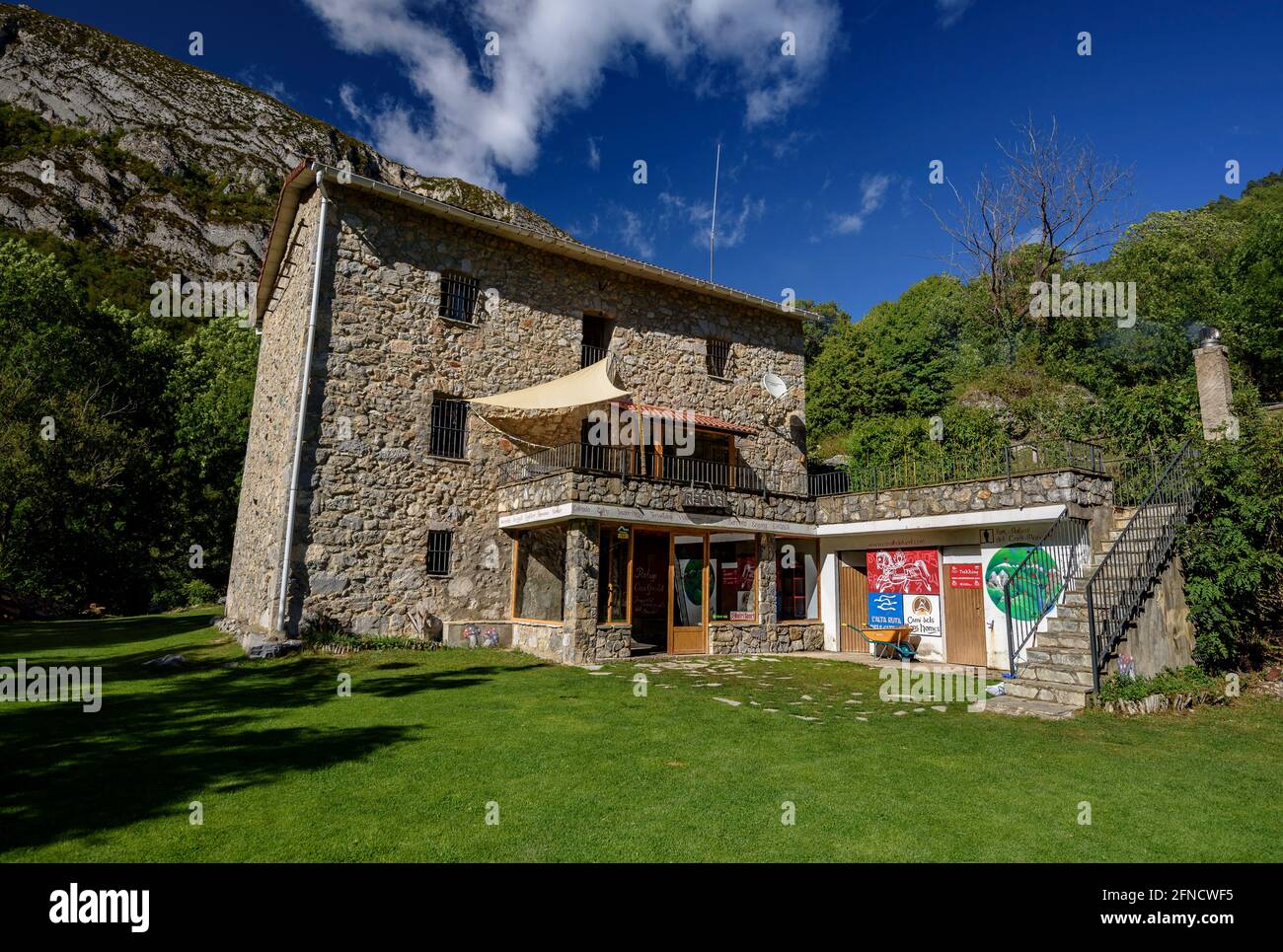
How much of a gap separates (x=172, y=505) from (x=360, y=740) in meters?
26.5

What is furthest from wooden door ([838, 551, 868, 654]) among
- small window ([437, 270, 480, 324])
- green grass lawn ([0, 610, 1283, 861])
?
small window ([437, 270, 480, 324])

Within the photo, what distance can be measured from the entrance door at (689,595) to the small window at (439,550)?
15.9 feet

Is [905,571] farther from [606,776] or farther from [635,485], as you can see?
[606,776]

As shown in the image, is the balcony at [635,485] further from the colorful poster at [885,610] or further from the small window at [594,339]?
the small window at [594,339]

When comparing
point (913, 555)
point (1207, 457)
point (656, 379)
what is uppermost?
point (656, 379)

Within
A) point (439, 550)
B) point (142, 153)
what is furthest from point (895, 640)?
point (142, 153)

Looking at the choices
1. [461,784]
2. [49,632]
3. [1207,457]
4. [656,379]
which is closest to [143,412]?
[49,632]

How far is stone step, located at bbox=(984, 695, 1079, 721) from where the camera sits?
830cm

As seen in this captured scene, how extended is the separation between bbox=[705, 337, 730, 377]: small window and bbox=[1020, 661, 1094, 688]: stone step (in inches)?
462

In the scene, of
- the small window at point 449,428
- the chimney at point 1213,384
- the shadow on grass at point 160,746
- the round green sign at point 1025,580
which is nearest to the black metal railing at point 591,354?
the small window at point 449,428

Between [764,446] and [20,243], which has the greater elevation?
[20,243]

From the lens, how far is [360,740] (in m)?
6.69

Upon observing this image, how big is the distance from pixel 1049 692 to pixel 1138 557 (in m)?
3.08

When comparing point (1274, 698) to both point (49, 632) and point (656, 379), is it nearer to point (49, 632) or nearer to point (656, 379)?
point (656, 379)
